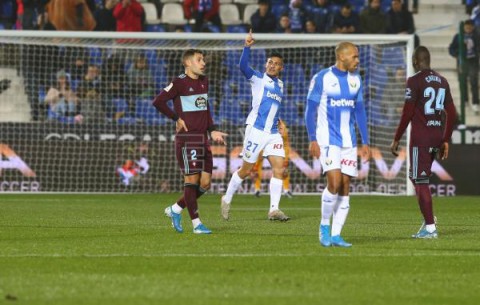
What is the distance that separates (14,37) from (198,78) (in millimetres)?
11562

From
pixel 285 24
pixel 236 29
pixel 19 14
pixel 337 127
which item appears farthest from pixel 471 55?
pixel 337 127

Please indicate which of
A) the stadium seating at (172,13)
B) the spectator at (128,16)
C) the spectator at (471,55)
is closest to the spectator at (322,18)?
the spectator at (471,55)

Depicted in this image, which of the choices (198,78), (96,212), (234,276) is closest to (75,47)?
(96,212)

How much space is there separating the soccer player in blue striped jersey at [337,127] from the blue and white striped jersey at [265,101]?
4810 millimetres

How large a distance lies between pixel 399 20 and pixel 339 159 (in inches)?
639

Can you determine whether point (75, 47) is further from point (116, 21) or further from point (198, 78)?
point (198, 78)

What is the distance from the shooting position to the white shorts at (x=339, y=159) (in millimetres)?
12102

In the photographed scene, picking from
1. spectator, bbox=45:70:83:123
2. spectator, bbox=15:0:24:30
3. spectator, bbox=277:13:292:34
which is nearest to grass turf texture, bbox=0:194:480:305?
spectator, bbox=45:70:83:123

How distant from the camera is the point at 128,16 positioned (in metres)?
27.3

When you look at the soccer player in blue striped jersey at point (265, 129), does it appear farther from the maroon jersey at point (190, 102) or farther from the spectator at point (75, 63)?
the spectator at point (75, 63)

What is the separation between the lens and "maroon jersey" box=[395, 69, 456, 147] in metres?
13.5

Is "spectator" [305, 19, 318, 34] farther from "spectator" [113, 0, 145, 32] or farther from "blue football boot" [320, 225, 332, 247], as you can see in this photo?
"blue football boot" [320, 225, 332, 247]

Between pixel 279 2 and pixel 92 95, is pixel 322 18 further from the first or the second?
pixel 92 95

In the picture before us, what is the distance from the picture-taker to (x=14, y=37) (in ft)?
82.2
